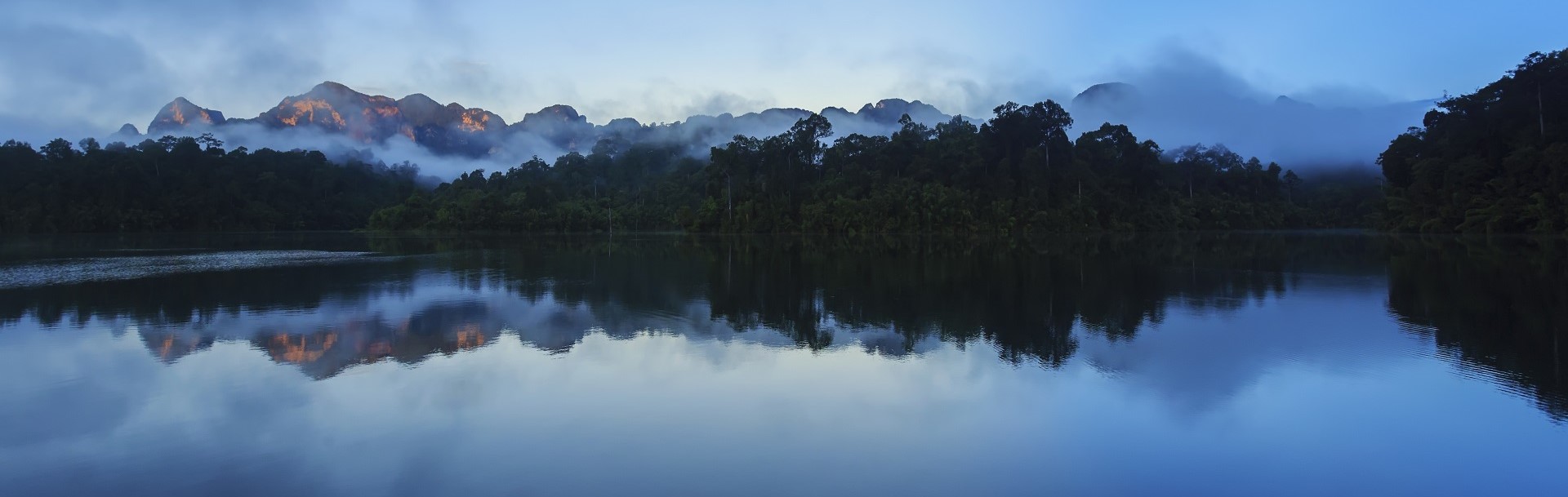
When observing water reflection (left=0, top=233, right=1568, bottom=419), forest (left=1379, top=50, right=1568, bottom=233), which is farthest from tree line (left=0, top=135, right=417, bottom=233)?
forest (left=1379, top=50, right=1568, bottom=233)

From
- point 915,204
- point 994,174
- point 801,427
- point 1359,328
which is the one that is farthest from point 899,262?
point 994,174

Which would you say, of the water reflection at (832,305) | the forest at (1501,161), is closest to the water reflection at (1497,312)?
the water reflection at (832,305)

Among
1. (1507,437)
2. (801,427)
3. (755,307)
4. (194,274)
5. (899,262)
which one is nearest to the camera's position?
(1507,437)

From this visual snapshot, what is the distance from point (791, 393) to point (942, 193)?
176 ft

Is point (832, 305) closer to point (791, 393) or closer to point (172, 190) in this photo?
point (791, 393)

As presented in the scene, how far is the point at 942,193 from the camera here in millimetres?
58938

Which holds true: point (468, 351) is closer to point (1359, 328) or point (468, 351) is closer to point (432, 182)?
point (1359, 328)

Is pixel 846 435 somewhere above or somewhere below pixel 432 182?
below

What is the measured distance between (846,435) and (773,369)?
2.38 metres

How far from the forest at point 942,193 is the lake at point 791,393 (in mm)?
45266

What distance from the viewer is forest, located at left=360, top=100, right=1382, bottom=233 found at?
60.1 meters

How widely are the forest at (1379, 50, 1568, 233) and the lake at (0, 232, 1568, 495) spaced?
3422 cm

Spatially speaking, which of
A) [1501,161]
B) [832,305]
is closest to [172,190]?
[832,305]

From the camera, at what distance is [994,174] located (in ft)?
204
